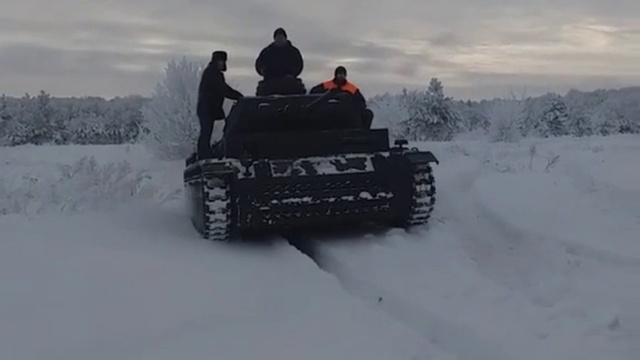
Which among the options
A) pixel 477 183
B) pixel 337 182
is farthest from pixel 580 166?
pixel 337 182

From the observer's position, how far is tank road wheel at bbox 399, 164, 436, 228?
8430 mm

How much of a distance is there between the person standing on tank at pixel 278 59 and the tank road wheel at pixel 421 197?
2.47 metres

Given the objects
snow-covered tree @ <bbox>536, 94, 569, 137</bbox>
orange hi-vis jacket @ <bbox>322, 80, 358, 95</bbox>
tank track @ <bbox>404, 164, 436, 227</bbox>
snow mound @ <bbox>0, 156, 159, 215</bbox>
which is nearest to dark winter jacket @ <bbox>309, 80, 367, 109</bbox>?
orange hi-vis jacket @ <bbox>322, 80, 358, 95</bbox>

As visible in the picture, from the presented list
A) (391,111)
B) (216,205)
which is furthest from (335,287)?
(391,111)

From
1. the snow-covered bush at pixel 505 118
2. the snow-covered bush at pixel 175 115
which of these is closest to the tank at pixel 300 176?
the snow-covered bush at pixel 175 115

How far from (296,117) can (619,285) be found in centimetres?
449

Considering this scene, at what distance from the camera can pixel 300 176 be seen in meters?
8.03

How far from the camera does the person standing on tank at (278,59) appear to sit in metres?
10.2

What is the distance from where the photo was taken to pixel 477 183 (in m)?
12.1

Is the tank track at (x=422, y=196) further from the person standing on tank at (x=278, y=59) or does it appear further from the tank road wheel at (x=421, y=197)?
the person standing on tank at (x=278, y=59)

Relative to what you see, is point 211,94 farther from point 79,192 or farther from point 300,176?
point 79,192

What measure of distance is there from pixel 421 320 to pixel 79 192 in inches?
282

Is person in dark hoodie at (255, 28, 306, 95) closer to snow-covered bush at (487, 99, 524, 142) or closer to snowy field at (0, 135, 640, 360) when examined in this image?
snowy field at (0, 135, 640, 360)

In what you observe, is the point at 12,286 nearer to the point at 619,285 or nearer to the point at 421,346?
the point at 421,346
